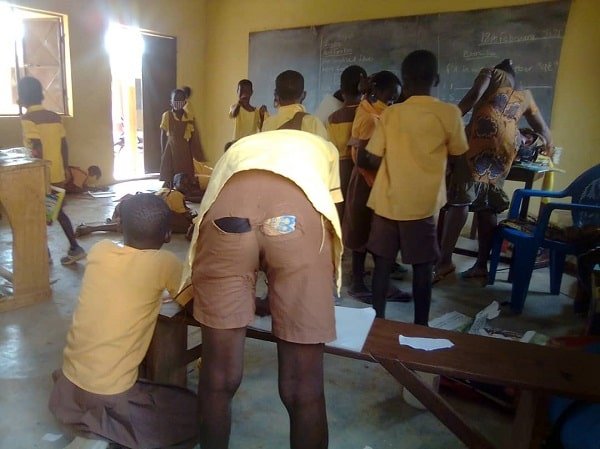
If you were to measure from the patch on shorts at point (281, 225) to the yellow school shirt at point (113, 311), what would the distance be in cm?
50

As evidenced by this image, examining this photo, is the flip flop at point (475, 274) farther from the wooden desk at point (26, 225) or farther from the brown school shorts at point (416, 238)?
the wooden desk at point (26, 225)

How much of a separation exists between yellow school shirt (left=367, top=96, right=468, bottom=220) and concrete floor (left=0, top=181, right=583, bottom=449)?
30.0 inches

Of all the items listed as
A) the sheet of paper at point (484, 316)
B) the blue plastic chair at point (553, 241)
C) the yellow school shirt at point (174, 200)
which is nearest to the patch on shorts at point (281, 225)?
the sheet of paper at point (484, 316)

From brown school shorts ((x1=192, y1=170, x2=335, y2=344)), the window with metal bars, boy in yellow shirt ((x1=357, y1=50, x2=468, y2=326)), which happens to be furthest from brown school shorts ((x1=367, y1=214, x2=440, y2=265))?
the window with metal bars

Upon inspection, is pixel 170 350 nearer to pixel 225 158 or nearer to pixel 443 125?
pixel 225 158

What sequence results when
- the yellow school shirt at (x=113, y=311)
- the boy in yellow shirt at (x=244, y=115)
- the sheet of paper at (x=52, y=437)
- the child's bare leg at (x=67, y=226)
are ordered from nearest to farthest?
1. the yellow school shirt at (x=113, y=311)
2. the sheet of paper at (x=52, y=437)
3. the child's bare leg at (x=67, y=226)
4. the boy in yellow shirt at (x=244, y=115)

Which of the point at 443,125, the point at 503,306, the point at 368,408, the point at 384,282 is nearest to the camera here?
the point at 368,408

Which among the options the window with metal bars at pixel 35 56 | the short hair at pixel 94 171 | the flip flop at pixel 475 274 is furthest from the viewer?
the short hair at pixel 94 171

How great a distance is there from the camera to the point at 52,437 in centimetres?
167

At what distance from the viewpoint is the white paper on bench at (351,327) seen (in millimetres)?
1544

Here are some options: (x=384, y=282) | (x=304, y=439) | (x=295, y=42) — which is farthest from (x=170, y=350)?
(x=295, y=42)

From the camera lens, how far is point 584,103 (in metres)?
4.39

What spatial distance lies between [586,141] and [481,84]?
78.1 inches

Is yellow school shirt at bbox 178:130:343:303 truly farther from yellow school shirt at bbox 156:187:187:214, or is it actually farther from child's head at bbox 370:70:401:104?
yellow school shirt at bbox 156:187:187:214
